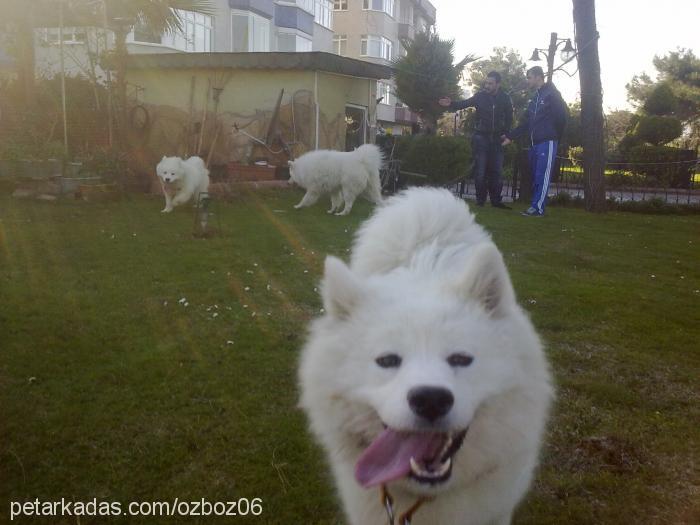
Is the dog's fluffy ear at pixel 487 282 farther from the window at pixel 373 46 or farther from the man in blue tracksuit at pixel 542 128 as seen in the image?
the window at pixel 373 46

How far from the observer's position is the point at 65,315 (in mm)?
4176

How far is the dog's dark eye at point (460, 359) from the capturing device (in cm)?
176

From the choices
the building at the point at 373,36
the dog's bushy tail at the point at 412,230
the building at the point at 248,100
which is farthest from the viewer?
the building at the point at 373,36

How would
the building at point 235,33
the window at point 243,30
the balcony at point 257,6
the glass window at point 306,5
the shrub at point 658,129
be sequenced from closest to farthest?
the building at point 235,33
the shrub at point 658,129
the balcony at point 257,6
the window at point 243,30
the glass window at point 306,5

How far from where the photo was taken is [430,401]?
63.2 inches

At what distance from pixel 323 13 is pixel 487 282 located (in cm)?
3550

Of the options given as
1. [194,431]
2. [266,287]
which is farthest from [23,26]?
[194,431]

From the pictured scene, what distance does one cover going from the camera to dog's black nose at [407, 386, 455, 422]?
1.60 metres

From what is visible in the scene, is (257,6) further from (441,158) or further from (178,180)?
(178,180)

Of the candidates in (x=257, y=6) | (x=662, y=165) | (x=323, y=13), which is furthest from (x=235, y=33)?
(x=662, y=165)

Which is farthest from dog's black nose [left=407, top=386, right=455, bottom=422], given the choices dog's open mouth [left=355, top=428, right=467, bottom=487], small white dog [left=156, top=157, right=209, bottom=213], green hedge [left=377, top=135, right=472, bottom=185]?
green hedge [left=377, top=135, right=472, bottom=185]

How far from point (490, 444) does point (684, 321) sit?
3512mm

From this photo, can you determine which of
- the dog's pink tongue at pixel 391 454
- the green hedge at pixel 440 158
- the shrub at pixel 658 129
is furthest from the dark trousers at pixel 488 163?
the shrub at pixel 658 129

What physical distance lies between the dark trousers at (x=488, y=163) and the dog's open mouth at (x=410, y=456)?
31.6 ft
